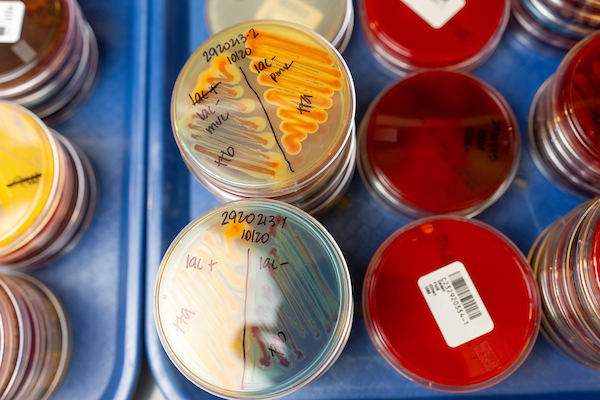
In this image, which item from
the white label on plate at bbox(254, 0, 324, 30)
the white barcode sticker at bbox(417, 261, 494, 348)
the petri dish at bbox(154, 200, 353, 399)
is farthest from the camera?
the white label on plate at bbox(254, 0, 324, 30)

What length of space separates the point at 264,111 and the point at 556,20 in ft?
2.36

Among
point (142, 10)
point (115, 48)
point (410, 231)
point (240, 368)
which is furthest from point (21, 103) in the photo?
point (410, 231)

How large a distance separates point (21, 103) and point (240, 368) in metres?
0.77

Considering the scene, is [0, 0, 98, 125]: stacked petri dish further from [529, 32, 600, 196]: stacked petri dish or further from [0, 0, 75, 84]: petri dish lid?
[529, 32, 600, 196]: stacked petri dish

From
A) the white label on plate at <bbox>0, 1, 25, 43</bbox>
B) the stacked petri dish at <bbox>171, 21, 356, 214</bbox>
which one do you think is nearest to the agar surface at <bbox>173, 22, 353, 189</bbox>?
the stacked petri dish at <bbox>171, 21, 356, 214</bbox>

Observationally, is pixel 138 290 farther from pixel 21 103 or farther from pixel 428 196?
pixel 428 196

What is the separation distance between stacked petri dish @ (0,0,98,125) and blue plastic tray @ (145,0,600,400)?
0.60 feet

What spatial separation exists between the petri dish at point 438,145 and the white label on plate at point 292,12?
0.22m

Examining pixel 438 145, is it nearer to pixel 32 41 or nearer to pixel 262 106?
pixel 262 106

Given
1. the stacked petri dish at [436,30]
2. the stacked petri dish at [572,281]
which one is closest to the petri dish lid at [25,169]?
the stacked petri dish at [436,30]

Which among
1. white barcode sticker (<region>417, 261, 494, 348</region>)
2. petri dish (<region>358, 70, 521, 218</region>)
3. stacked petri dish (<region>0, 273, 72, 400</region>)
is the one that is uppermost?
petri dish (<region>358, 70, 521, 218</region>)

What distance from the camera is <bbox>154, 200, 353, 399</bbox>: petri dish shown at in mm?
747

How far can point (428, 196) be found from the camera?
91cm

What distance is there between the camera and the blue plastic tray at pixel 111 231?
0.96 m
